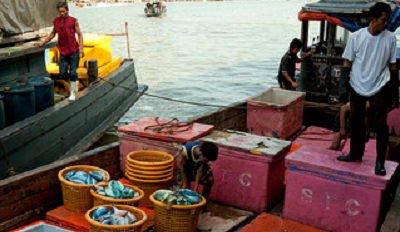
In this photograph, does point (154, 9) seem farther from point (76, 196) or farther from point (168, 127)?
point (76, 196)

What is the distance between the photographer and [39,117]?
27.5 feet

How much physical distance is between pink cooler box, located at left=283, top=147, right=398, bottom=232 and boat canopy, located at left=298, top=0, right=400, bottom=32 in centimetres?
438

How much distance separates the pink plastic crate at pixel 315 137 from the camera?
8.39 meters

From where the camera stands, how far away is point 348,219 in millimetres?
5031

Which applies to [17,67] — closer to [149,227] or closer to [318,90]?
[149,227]

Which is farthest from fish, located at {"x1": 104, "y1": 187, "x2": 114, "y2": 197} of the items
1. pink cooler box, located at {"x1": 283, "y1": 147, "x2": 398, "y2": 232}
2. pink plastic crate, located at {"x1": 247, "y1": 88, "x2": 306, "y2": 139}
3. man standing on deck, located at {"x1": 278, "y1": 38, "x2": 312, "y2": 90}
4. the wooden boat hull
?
man standing on deck, located at {"x1": 278, "y1": 38, "x2": 312, "y2": 90}

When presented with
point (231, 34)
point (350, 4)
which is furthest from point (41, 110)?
point (231, 34)

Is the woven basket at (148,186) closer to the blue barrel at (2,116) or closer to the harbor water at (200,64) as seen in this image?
the blue barrel at (2,116)

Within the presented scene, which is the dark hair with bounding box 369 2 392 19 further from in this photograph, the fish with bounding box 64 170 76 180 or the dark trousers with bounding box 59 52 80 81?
the dark trousers with bounding box 59 52 80 81

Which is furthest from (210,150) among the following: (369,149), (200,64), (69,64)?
(200,64)

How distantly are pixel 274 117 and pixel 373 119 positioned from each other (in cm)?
352

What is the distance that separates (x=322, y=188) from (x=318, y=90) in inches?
203

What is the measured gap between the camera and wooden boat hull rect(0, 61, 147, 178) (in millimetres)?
7648

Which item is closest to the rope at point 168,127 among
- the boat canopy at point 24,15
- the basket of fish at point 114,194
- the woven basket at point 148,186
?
the woven basket at point 148,186
